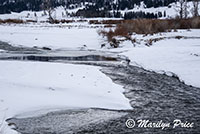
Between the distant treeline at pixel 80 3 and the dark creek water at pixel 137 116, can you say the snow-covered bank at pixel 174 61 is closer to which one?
the dark creek water at pixel 137 116

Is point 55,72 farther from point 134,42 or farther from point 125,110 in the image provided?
point 134,42

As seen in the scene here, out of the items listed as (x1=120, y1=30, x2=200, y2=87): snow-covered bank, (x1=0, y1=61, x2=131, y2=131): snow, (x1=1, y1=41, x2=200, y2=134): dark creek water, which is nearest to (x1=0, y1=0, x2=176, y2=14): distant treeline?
(x1=120, y1=30, x2=200, y2=87): snow-covered bank

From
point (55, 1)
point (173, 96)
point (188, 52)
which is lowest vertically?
point (173, 96)

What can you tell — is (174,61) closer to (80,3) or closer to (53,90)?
(53,90)

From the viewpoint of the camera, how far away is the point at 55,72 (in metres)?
7.08

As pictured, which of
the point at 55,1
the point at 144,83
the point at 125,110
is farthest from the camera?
the point at 55,1

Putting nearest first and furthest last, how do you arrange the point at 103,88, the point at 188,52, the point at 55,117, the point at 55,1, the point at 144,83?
1. the point at 55,117
2. the point at 103,88
3. the point at 144,83
4. the point at 188,52
5. the point at 55,1

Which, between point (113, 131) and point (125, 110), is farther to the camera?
point (125, 110)

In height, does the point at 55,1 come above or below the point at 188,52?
above

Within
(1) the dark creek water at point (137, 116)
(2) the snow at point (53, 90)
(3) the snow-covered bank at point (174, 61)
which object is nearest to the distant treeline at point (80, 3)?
(3) the snow-covered bank at point (174, 61)

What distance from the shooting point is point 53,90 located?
5.37 meters

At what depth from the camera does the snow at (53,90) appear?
4.51 metres

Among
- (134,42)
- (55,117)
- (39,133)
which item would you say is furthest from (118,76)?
(134,42)

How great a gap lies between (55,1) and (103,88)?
139328 millimetres
